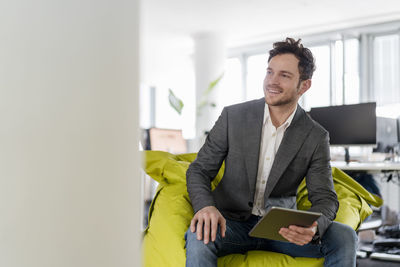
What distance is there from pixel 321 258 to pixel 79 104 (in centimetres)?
144

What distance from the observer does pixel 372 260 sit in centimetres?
301

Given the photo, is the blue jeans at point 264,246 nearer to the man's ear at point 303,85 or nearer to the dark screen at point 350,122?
the man's ear at point 303,85

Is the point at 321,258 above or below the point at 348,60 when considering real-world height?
below

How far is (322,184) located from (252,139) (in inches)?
12.3

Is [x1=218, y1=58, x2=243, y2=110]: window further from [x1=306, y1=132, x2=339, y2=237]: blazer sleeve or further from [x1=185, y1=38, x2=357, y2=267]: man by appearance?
[x1=306, y1=132, x2=339, y2=237]: blazer sleeve

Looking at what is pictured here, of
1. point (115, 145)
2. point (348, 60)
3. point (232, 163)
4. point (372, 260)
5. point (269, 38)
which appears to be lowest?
point (372, 260)

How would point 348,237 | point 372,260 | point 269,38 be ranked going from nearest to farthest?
point 348,237
point 372,260
point 269,38

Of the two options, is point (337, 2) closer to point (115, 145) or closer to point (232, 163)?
point (232, 163)

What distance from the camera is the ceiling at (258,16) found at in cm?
616

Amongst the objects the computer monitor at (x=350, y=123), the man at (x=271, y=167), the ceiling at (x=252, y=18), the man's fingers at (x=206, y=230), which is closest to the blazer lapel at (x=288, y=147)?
the man at (x=271, y=167)

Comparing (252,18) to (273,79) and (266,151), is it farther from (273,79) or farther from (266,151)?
(266,151)

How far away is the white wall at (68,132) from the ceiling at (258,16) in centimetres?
554

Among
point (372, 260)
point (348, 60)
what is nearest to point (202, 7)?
point (348, 60)

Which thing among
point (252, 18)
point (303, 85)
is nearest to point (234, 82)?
point (252, 18)
